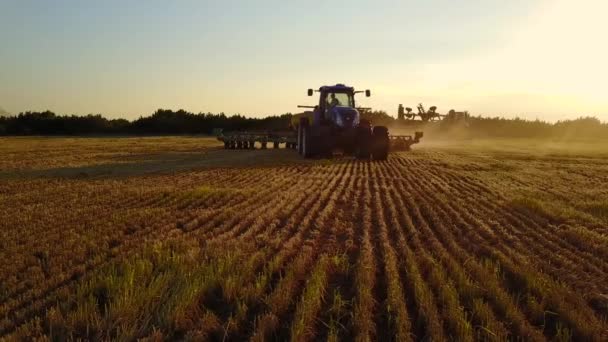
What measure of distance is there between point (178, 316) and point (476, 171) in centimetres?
1547

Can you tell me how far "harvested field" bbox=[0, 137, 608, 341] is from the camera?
3910 mm

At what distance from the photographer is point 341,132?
59.2 ft

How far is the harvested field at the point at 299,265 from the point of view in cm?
391

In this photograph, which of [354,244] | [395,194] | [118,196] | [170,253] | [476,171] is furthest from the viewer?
[476,171]

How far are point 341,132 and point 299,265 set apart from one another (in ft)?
42.5

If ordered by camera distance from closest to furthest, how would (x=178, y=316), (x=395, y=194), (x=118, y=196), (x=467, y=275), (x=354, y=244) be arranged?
(x=178, y=316) → (x=467, y=275) → (x=354, y=244) → (x=118, y=196) → (x=395, y=194)

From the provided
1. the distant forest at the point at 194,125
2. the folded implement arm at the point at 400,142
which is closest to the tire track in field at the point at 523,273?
the folded implement arm at the point at 400,142

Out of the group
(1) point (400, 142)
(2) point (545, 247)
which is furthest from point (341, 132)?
(2) point (545, 247)

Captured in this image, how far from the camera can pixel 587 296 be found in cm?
482

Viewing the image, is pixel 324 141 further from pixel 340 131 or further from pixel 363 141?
pixel 363 141

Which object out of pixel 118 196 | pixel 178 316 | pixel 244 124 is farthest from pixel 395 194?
pixel 244 124

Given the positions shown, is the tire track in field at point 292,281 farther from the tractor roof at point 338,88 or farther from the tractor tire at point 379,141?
the tractor roof at point 338,88

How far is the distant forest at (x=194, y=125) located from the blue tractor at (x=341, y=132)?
29.0m

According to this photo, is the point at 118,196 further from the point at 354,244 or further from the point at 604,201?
the point at 604,201
